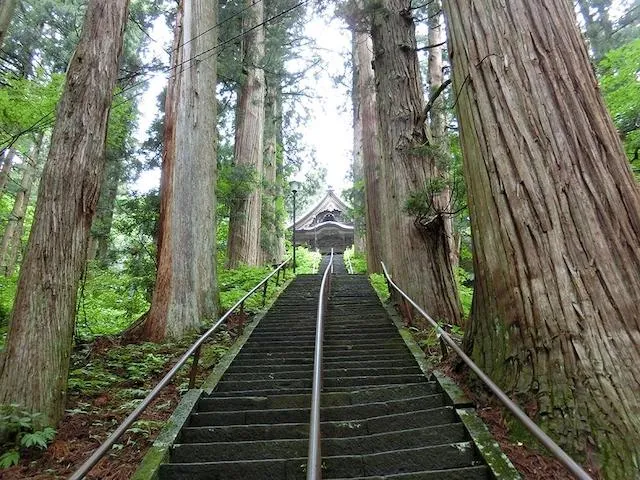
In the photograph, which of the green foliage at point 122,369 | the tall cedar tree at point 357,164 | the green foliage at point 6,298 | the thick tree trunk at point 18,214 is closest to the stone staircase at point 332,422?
the green foliage at point 122,369

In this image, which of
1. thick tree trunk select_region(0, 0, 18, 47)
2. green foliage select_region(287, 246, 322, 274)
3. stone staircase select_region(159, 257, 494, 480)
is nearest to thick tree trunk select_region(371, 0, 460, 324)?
stone staircase select_region(159, 257, 494, 480)

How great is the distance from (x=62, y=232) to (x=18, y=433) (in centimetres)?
162

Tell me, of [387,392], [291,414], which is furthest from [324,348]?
[291,414]

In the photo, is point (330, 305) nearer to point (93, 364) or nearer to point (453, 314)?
point (453, 314)

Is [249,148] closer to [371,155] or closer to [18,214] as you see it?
[371,155]

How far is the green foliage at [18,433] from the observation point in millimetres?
3230

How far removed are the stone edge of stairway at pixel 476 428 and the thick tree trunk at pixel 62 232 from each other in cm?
329

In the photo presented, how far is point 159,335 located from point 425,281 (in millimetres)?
4002

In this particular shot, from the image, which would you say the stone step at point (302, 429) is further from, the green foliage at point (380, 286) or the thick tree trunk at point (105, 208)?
the thick tree trunk at point (105, 208)

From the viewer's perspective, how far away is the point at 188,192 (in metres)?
7.23

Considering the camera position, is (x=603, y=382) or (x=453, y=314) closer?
(x=603, y=382)

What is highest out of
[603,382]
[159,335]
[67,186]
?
[67,186]

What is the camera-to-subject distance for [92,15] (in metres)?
4.56

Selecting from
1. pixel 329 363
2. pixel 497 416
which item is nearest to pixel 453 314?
pixel 329 363
